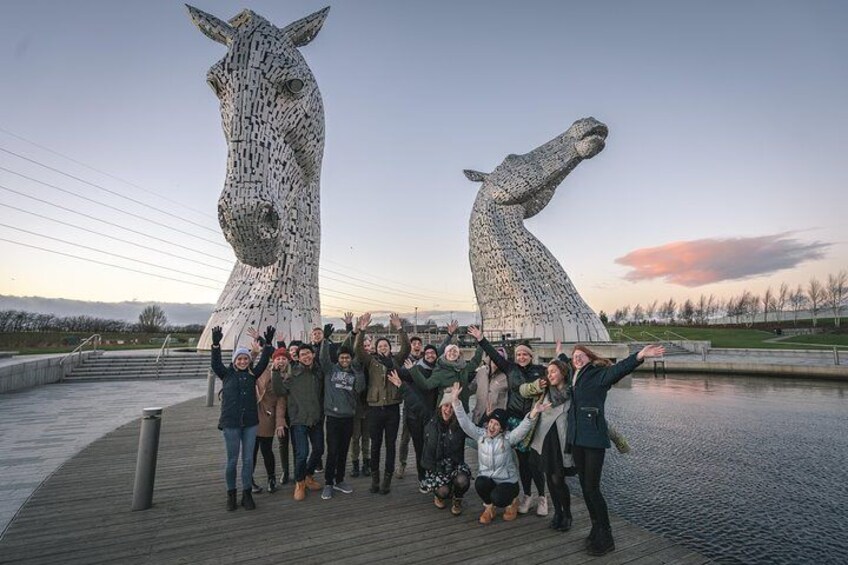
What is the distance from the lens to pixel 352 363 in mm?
5090

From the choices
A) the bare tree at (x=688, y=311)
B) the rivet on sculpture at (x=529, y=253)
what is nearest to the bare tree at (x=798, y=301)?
the bare tree at (x=688, y=311)

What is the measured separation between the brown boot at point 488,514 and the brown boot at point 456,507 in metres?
0.24

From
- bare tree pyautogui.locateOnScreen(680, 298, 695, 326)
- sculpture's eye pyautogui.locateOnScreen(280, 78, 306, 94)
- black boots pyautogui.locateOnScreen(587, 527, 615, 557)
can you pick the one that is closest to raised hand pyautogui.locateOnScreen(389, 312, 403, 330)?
black boots pyautogui.locateOnScreen(587, 527, 615, 557)

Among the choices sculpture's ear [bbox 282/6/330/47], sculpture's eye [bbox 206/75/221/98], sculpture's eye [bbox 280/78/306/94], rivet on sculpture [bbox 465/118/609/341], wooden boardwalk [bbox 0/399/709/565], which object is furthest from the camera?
rivet on sculpture [bbox 465/118/609/341]

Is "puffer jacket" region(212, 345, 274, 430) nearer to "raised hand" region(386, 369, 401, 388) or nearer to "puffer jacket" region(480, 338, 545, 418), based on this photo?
"raised hand" region(386, 369, 401, 388)

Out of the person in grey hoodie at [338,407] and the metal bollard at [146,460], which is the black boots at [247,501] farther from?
the metal bollard at [146,460]

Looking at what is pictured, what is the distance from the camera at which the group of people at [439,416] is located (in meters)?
3.75

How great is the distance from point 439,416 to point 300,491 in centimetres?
169

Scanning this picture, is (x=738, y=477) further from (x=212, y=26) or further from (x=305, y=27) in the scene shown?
(x=212, y=26)

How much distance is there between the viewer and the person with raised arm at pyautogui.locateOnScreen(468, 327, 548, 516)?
419 cm

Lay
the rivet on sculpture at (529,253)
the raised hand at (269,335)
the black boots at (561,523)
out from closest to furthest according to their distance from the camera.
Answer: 1. the black boots at (561,523)
2. the raised hand at (269,335)
3. the rivet on sculpture at (529,253)

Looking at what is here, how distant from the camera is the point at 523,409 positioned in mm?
4398

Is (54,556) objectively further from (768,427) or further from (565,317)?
(565,317)

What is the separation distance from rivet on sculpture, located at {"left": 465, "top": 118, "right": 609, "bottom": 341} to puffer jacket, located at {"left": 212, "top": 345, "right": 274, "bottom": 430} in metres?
19.3
